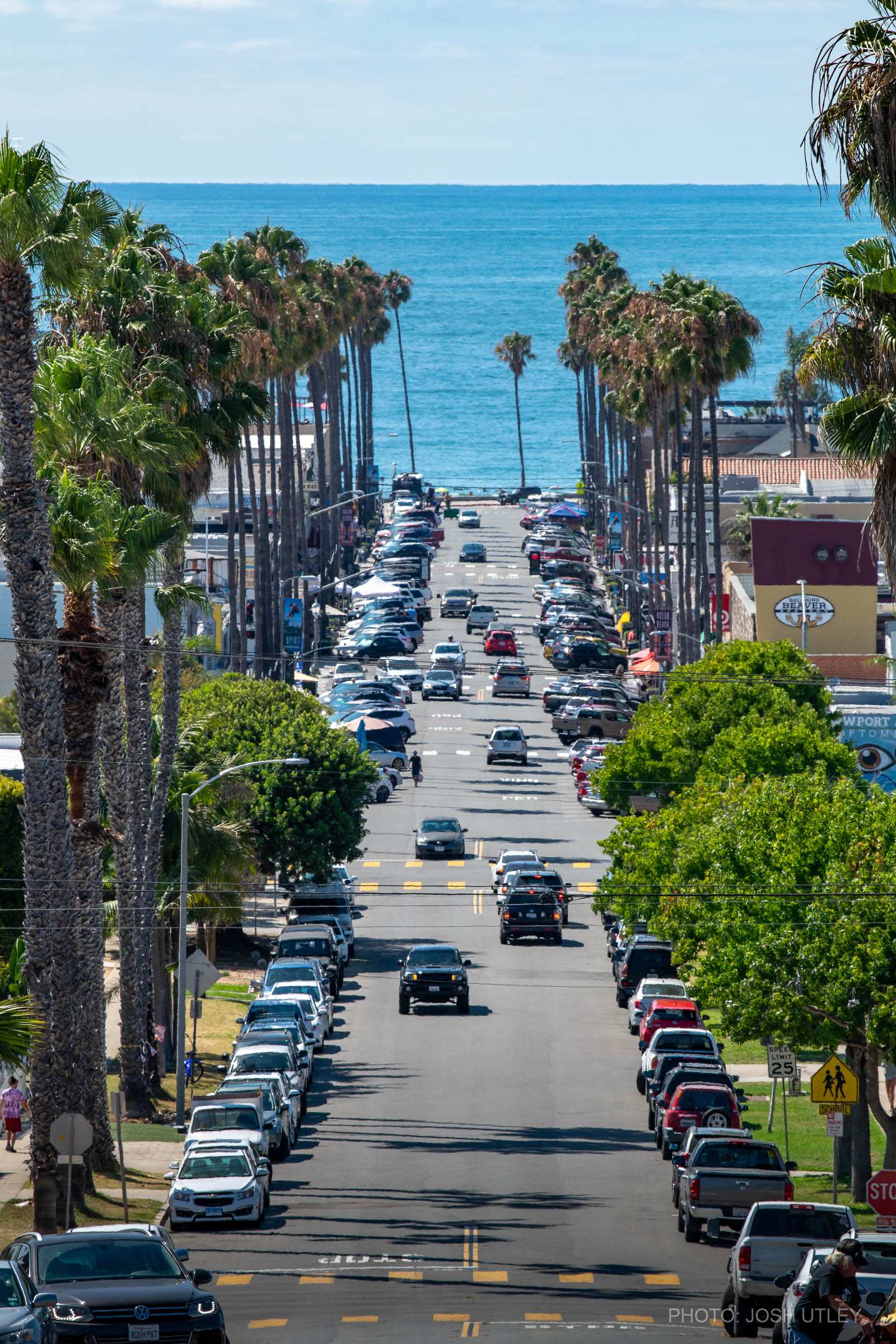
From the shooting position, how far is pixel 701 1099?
36.0 metres

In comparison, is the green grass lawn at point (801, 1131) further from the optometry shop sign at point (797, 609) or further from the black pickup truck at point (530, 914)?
the optometry shop sign at point (797, 609)

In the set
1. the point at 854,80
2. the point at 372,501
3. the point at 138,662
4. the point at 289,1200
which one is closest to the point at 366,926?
the point at 138,662

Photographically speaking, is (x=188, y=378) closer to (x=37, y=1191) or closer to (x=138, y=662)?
(x=138, y=662)

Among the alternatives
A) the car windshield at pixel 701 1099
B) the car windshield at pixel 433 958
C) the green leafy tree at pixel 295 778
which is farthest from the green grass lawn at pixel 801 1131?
the green leafy tree at pixel 295 778

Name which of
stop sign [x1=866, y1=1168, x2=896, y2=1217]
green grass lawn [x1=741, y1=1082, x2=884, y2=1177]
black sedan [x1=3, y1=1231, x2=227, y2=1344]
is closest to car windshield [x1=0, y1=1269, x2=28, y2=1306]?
black sedan [x1=3, y1=1231, x2=227, y2=1344]

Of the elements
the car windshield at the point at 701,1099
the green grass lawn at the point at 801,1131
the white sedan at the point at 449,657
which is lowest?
the green grass lawn at the point at 801,1131

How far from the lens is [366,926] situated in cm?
6194

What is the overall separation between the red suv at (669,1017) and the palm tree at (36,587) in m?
17.3

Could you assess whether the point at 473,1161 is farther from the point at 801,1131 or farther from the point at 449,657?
the point at 449,657

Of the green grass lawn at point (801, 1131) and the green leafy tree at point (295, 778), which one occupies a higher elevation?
the green leafy tree at point (295, 778)

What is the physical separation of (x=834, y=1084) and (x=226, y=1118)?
983cm

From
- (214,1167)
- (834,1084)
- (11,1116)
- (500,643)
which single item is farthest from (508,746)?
(834,1084)

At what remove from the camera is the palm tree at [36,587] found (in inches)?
1149

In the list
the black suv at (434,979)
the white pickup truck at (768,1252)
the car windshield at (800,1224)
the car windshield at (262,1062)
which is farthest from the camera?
the black suv at (434,979)
